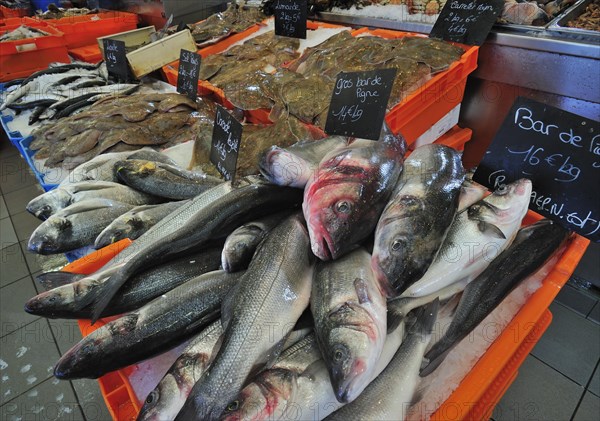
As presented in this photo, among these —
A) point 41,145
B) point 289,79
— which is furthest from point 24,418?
point 289,79

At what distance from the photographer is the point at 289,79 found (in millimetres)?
2971

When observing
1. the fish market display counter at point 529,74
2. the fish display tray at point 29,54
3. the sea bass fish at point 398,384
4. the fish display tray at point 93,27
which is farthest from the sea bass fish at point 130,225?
the fish display tray at point 93,27

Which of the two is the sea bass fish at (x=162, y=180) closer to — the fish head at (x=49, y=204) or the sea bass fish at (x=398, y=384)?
the fish head at (x=49, y=204)

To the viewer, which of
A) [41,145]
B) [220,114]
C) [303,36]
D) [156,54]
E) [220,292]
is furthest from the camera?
[156,54]

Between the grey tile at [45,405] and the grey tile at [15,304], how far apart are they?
0.79 meters

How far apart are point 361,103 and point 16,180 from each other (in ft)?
19.7

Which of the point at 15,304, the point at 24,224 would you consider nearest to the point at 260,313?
the point at 15,304

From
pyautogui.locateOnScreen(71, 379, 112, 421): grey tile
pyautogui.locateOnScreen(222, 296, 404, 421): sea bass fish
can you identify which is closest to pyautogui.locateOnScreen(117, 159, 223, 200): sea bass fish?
pyautogui.locateOnScreen(222, 296, 404, 421): sea bass fish

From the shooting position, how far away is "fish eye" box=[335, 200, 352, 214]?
1.26 metres

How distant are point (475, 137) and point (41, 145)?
3.73 metres

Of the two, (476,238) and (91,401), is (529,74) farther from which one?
(91,401)

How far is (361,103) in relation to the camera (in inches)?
64.1

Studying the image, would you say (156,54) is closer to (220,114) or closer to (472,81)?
(220,114)

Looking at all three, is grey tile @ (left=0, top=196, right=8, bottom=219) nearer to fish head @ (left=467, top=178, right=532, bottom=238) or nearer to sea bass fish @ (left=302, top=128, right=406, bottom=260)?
sea bass fish @ (left=302, top=128, right=406, bottom=260)
